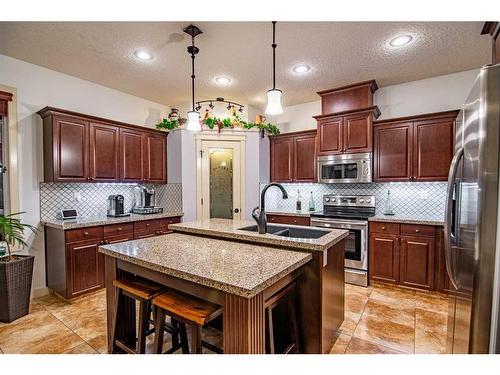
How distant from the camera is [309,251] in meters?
1.78

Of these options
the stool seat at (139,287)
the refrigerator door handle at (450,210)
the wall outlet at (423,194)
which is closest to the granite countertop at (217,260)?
the stool seat at (139,287)

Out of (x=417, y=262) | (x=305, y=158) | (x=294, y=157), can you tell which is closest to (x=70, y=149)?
(x=294, y=157)

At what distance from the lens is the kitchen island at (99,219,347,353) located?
1238 mm

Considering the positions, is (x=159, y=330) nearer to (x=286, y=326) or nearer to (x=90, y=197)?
(x=286, y=326)

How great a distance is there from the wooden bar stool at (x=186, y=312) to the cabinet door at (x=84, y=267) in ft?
6.38

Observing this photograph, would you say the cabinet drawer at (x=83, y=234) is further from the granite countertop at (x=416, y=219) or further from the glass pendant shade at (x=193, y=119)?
the granite countertop at (x=416, y=219)

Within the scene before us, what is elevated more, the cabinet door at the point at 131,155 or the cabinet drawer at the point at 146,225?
the cabinet door at the point at 131,155

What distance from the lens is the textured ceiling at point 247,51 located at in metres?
2.38

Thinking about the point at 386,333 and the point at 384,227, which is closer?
the point at 386,333

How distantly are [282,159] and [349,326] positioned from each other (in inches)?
114

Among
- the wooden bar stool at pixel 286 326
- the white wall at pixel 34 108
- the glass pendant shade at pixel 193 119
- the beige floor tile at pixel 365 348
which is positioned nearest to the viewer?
the wooden bar stool at pixel 286 326

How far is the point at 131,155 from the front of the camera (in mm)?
3887
